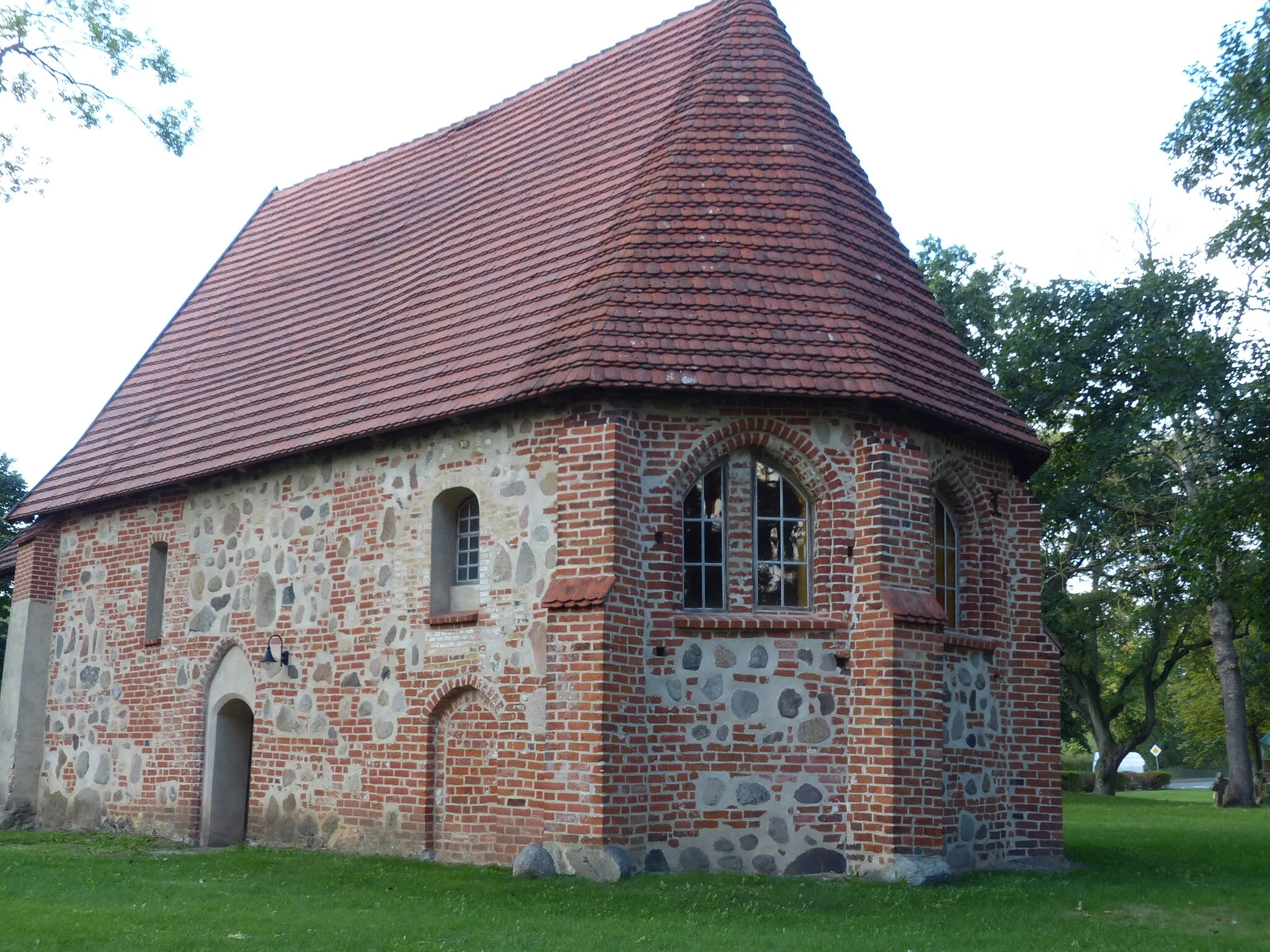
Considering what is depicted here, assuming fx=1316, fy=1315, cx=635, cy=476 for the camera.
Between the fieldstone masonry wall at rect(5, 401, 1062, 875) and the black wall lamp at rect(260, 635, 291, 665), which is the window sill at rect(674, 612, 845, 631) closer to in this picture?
the fieldstone masonry wall at rect(5, 401, 1062, 875)

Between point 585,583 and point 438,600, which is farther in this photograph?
point 438,600

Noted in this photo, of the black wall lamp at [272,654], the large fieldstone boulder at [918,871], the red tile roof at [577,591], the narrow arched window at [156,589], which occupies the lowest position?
the large fieldstone boulder at [918,871]

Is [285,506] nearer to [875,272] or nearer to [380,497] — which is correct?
[380,497]

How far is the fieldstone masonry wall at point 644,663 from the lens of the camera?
37.6 ft

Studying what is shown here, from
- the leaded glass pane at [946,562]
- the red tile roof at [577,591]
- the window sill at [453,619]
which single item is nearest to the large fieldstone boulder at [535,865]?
the red tile roof at [577,591]

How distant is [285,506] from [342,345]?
2181 mm

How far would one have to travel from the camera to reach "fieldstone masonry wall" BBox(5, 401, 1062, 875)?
11.4 metres

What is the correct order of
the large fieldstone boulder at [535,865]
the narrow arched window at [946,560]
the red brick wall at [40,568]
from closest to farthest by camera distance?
1. the large fieldstone boulder at [535,865]
2. the narrow arched window at [946,560]
3. the red brick wall at [40,568]

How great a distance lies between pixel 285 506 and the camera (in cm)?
1480

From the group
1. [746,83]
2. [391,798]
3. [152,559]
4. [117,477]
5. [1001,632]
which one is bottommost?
[391,798]

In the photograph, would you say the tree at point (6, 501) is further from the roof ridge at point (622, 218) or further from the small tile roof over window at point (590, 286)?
the roof ridge at point (622, 218)

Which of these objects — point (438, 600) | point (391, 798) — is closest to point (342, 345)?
point (438, 600)

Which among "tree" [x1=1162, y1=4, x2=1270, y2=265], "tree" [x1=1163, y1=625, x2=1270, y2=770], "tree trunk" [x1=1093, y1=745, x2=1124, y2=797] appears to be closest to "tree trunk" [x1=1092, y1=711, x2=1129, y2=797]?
"tree trunk" [x1=1093, y1=745, x2=1124, y2=797]

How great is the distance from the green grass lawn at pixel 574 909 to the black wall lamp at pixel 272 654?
2.14 meters
